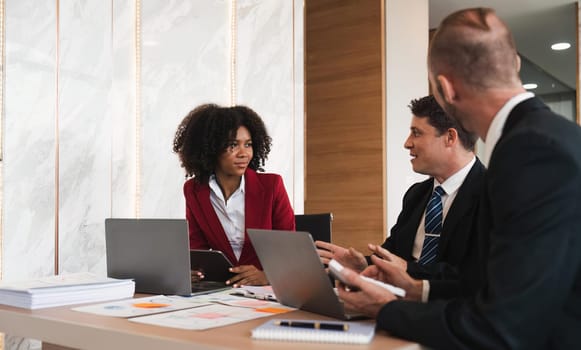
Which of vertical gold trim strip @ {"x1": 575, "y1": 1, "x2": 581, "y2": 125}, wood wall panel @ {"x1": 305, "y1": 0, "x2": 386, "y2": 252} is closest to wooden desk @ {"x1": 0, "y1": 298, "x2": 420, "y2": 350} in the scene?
wood wall panel @ {"x1": 305, "y1": 0, "x2": 386, "y2": 252}

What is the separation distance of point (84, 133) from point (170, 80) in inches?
26.3

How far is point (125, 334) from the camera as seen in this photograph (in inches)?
52.4

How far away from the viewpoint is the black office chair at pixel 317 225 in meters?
3.30

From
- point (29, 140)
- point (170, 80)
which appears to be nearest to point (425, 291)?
point (29, 140)

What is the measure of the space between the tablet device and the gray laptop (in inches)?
11.3

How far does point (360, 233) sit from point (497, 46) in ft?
16.0

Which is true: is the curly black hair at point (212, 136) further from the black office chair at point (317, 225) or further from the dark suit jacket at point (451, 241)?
the dark suit jacket at point (451, 241)

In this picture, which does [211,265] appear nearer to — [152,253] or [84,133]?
[152,253]

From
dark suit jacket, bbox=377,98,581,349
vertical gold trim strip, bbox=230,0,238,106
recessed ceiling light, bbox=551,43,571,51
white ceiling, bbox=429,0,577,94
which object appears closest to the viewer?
dark suit jacket, bbox=377,98,581,349

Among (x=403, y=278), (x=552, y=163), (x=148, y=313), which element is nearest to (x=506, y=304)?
(x=552, y=163)

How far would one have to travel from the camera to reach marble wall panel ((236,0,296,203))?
13.4 feet

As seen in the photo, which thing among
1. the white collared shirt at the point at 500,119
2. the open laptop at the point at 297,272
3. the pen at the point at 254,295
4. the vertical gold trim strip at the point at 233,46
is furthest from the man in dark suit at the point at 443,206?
the vertical gold trim strip at the point at 233,46

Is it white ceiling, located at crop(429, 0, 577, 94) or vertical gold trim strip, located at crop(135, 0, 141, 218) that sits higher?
white ceiling, located at crop(429, 0, 577, 94)

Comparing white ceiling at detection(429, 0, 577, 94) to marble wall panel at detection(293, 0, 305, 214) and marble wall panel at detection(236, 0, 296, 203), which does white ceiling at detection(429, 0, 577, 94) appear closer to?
marble wall panel at detection(293, 0, 305, 214)
